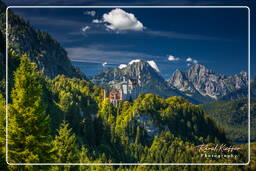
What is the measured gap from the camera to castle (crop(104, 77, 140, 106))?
26.7 feet

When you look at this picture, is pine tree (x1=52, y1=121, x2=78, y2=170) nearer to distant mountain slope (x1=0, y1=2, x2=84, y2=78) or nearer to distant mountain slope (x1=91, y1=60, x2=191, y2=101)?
distant mountain slope (x1=0, y1=2, x2=84, y2=78)

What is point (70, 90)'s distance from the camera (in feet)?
50.9

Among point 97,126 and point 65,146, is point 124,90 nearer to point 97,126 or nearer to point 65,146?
point 97,126

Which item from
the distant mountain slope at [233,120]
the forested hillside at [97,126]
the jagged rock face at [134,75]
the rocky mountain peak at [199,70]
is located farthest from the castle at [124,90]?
the distant mountain slope at [233,120]

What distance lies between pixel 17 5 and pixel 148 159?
5.42m

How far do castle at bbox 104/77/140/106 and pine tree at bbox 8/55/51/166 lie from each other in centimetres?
215

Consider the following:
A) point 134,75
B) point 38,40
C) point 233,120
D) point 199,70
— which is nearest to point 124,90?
point 134,75

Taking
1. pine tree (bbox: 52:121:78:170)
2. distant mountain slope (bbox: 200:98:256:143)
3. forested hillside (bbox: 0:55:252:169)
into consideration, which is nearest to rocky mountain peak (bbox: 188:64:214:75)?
distant mountain slope (bbox: 200:98:256:143)

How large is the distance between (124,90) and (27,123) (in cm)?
309

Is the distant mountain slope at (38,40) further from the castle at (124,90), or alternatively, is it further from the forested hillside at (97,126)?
the castle at (124,90)

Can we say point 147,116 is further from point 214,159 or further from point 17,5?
point 17,5

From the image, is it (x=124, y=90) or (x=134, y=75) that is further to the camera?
(x=124, y=90)

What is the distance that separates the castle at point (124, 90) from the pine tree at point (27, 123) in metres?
2.15

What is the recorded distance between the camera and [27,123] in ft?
29.5
